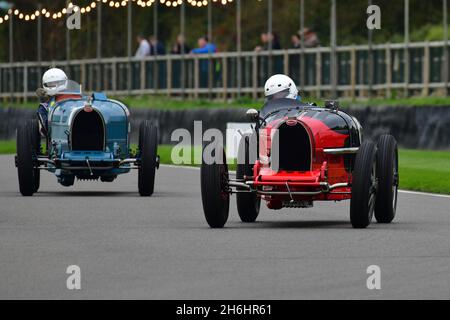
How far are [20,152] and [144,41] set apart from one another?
25.4 m

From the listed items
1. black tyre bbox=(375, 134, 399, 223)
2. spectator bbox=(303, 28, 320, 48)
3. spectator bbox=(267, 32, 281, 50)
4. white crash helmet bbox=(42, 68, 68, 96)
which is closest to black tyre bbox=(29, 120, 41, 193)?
white crash helmet bbox=(42, 68, 68, 96)

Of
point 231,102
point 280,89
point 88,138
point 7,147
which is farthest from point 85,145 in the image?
point 231,102

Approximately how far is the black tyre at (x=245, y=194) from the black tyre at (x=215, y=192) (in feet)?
2.16

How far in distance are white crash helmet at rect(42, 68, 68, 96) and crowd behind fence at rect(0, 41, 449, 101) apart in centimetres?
1267

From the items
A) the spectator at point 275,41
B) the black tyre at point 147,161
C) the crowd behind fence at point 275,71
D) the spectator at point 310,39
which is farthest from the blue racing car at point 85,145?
the spectator at point 275,41

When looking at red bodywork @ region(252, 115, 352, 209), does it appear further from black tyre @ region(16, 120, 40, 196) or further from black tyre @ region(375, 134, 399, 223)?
black tyre @ region(16, 120, 40, 196)

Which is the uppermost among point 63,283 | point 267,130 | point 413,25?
point 413,25

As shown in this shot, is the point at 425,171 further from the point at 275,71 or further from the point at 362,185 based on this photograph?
the point at 275,71

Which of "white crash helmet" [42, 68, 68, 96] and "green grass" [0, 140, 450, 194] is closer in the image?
"green grass" [0, 140, 450, 194]

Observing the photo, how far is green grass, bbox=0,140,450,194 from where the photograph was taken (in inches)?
924

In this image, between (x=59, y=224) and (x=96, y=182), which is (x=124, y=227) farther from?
(x=96, y=182)

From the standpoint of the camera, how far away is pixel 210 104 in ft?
134

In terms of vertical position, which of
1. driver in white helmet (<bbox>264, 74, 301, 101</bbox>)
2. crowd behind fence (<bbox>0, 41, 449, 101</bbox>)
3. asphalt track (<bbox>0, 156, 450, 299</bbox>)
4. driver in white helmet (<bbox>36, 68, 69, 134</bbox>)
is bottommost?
asphalt track (<bbox>0, 156, 450, 299</bbox>)

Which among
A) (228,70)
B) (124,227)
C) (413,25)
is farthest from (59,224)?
(413,25)
